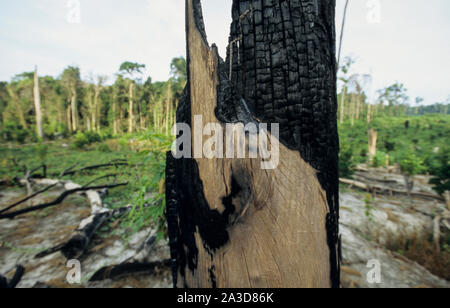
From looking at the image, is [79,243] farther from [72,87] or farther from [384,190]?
[72,87]

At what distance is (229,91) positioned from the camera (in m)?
0.76

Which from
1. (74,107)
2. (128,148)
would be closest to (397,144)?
(128,148)

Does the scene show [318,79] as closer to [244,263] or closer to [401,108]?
[244,263]

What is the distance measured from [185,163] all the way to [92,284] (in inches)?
109

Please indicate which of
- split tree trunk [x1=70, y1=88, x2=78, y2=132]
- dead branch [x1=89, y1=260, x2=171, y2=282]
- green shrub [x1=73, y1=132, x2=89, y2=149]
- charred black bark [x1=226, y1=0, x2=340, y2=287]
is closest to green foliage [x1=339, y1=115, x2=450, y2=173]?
dead branch [x1=89, y1=260, x2=171, y2=282]

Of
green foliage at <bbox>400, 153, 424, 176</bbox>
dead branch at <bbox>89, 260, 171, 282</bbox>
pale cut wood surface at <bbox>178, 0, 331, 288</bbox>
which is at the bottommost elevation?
dead branch at <bbox>89, 260, 171, 282</bbox>

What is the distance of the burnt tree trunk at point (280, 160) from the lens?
0.71m

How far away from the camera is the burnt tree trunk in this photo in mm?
710

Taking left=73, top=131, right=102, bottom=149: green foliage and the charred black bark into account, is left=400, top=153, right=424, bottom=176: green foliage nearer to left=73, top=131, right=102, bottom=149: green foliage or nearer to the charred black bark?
the charred black bark

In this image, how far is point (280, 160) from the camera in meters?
0.72

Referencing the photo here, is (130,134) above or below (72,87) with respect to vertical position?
below
